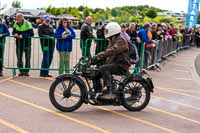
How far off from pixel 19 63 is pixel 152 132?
6314mm

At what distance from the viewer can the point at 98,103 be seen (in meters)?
8.60

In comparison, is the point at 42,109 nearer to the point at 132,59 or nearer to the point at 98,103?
the point at 98,103

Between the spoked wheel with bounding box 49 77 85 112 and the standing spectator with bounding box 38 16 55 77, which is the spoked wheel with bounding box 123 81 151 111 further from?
the standing spectator with bounding box 38 16 55 77

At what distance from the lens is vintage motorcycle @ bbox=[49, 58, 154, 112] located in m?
8.55

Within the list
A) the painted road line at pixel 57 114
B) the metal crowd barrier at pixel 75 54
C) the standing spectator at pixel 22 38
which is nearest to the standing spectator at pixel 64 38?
the metal crowd barrier at pixel 75 54

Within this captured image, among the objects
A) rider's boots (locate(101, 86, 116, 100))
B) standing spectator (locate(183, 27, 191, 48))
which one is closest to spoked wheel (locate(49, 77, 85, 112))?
rider's boots (locate(101, 86, 116, 100))

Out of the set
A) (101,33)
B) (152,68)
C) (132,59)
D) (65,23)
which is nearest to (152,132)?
(132,59)

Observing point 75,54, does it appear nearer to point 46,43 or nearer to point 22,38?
point 46,43

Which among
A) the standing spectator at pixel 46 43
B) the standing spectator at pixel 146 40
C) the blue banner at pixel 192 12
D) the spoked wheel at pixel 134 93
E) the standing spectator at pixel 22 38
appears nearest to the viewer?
the spoked wheel at pixel 134 93

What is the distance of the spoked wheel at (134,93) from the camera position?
8.79 m

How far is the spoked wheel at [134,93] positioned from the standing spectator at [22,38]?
4638mm

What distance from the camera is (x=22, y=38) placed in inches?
494

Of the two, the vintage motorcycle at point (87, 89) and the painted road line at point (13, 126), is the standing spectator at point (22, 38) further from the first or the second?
the painted road line at point (13, 126)

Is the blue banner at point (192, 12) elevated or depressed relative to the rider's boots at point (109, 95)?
elevated
